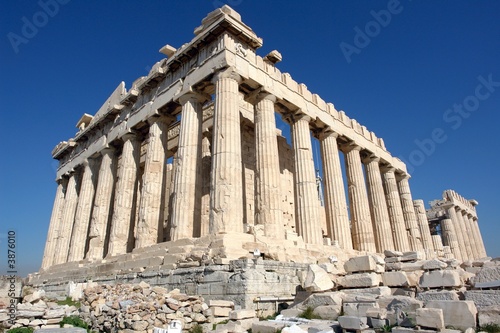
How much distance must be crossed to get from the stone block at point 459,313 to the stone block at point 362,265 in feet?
11.0

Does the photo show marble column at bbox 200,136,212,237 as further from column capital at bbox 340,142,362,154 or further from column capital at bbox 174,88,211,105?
column capital at bbox 340,142,362,154

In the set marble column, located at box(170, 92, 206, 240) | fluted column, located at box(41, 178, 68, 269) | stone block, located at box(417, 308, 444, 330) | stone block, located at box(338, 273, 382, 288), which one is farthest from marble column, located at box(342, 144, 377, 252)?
fluted column, located at box(41, 178, 68, 269)

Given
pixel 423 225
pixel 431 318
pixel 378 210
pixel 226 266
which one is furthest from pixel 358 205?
pixel 431 318

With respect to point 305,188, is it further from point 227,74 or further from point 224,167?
point 227,74

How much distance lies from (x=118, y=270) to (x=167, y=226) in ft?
19.1

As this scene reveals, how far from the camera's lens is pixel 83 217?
81.0 feet

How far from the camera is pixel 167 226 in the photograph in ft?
71.6

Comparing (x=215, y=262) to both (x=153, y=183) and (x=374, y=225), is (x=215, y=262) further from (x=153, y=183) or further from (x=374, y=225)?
(x=374, y=225)

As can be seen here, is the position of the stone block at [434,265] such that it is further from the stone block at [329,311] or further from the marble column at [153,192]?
the marble column at [153,192]

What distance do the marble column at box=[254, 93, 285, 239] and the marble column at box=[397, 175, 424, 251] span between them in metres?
16.7


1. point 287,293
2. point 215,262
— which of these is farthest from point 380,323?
point 215,262

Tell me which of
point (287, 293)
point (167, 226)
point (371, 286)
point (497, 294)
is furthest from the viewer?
point (167, 226)

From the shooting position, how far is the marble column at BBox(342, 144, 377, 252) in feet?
70.9

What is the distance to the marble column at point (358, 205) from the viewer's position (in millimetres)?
21609
